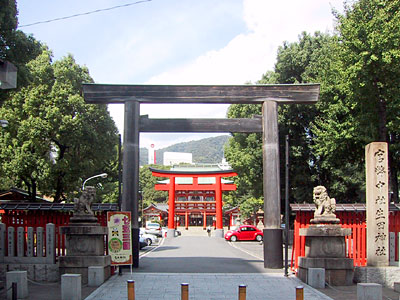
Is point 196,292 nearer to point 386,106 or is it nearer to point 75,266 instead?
point 75,266

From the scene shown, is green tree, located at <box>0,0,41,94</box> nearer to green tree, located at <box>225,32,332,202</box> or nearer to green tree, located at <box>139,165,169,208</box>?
green tree, located at <box>225,32,332,202</box>

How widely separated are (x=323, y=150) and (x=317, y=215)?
12.9 m

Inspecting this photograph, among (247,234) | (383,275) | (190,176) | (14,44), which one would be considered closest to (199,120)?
(14,44)

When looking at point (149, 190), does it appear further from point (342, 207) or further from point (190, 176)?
point (342, 207)

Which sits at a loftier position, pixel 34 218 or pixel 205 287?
pixel 34 218

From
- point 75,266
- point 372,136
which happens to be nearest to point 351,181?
point 372,136

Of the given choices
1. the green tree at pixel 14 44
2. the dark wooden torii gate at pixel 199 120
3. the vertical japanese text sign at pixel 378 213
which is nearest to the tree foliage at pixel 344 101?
the dark wooden torii gate at pixel 199 120

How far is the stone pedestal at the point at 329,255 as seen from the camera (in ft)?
42.2

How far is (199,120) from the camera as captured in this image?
16.5 meters

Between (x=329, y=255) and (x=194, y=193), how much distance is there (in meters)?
51.4

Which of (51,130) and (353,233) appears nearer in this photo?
(353,233)

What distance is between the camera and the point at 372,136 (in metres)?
21.6

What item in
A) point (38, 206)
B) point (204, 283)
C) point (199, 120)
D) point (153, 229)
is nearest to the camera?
point (204, 283)

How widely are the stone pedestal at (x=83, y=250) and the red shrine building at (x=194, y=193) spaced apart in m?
33.5
